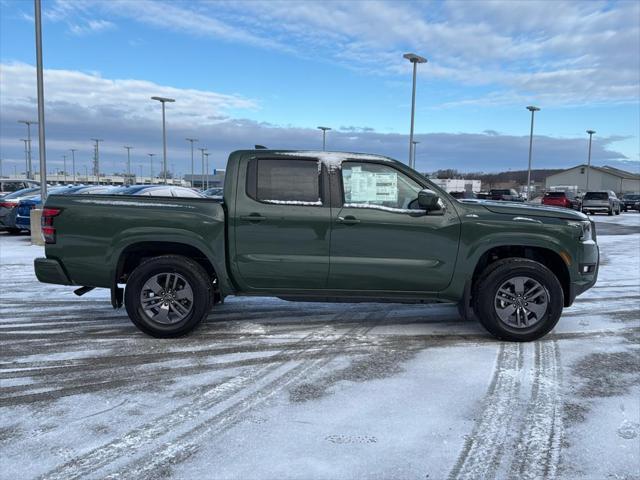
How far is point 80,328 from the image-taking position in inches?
224

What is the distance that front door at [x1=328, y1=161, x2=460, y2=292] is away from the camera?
5.11m

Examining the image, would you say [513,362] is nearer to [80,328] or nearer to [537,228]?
[537,228]

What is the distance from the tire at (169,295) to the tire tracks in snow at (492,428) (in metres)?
2.87

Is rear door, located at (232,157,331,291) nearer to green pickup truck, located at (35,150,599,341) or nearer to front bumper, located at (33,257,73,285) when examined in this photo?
green pickup truck, located at (35,150,599,341)

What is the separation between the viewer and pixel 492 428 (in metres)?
3.44

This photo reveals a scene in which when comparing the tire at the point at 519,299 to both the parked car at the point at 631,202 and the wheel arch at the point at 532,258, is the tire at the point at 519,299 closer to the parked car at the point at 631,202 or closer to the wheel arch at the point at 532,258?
the wheel arch at the point at 532,258

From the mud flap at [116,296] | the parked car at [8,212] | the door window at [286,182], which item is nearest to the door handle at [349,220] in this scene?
the door window at [286,182]

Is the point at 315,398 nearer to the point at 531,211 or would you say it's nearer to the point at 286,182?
the point at 286,182

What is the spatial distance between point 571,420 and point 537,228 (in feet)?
7.06

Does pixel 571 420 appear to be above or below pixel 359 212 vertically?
below

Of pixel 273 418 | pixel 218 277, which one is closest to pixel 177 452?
pixel 273 418

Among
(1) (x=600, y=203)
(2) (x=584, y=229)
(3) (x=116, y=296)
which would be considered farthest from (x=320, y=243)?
(1) (x=600, y=203)

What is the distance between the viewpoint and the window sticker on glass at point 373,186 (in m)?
5.21

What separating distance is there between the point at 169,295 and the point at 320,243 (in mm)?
1647
